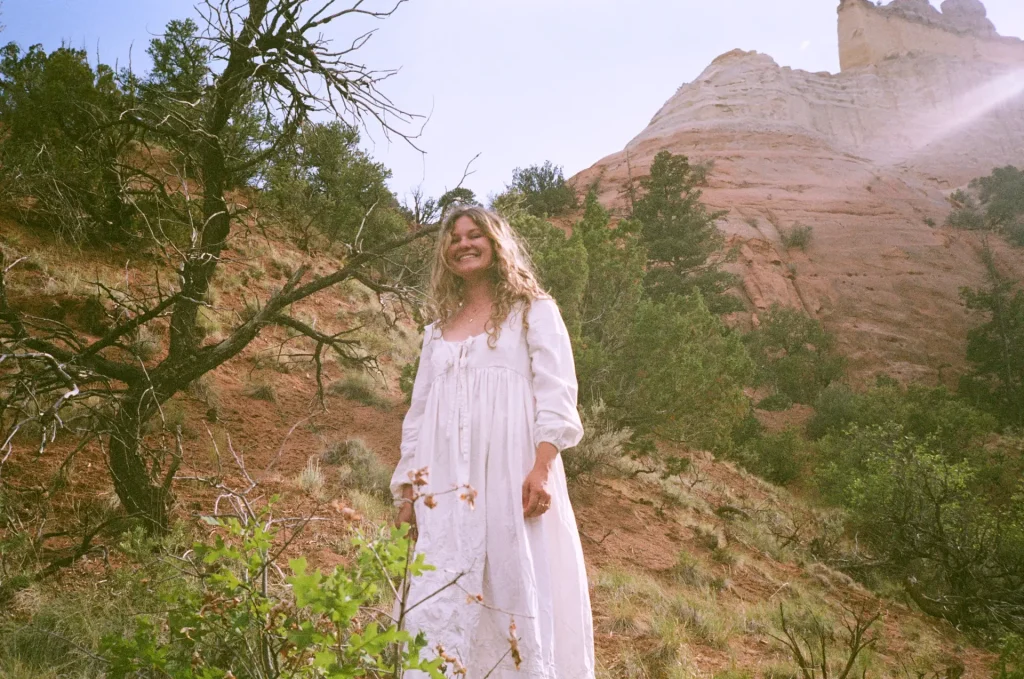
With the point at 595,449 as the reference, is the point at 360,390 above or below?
above

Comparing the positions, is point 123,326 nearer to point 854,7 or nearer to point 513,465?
point 513,465

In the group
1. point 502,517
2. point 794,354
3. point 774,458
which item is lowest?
point 774,458

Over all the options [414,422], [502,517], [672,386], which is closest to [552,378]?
[502,517]

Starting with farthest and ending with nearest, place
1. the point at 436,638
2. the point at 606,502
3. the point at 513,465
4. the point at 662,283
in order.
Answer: the point at 662,283 → the point at 606,502 → the point at 513,465 → the point at 436,638

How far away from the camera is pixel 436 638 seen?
1.64 metres

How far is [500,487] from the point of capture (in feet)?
5.80

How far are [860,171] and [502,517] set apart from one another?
36.4 metres

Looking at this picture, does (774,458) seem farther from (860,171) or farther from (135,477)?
(860,171)

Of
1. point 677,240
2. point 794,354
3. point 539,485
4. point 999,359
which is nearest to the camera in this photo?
point 539,485

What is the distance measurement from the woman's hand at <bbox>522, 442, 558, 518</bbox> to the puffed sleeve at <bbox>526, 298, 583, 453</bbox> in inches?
1.2

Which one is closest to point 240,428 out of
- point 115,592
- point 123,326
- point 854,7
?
point 123,326

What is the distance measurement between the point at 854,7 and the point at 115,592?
64379 millimetres

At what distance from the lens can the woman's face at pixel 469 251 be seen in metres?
2.19

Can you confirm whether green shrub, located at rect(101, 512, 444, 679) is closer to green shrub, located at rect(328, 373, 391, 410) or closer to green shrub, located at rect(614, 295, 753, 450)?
green shrub, located at rect(328, 373, 391, 410)
